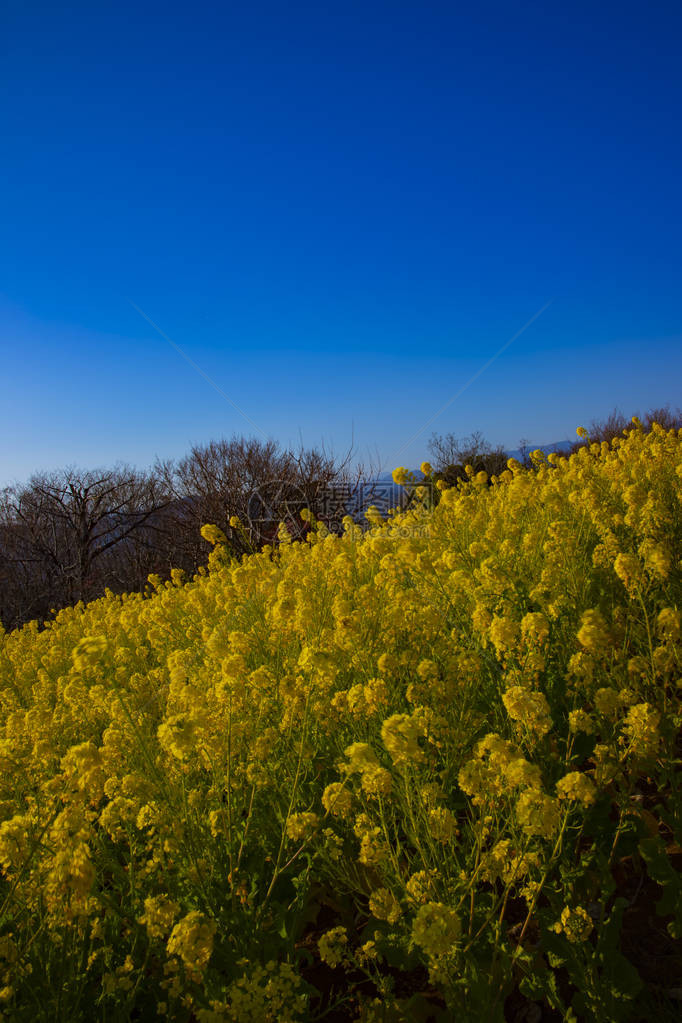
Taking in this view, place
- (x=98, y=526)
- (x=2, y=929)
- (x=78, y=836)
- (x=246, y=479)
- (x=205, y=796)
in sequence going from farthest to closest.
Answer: (x=98, y=526) < (x=246, y=479) < (x=205, y=796) < (x=2, y=929) < (x=78, y=836)

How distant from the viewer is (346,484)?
1850 cm

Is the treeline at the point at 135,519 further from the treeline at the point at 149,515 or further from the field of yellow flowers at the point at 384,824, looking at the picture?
the field of yellow flowers at the point at 384,824

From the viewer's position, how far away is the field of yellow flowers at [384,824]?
1.67 metres

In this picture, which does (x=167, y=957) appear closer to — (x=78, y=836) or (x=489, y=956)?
(x=78, y=836)

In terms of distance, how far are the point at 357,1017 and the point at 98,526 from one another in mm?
25073

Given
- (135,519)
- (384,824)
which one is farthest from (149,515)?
(384,824)

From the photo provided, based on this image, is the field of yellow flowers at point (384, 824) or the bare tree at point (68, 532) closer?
the field of yellow flowers at point (384, 824)

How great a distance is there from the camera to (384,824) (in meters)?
1.79

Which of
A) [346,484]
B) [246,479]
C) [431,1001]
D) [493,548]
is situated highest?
[246,479]

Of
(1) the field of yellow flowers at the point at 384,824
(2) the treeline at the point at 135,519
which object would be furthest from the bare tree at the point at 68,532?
(1) the field of yellow flowers at the point at 384,824

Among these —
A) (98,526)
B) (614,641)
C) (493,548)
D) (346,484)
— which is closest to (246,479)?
(346,484)

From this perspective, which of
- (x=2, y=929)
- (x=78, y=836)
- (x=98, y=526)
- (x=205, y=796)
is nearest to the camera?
(x=78, y=836)

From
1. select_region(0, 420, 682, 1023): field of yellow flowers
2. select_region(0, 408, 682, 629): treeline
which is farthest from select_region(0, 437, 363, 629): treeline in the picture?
select_region(0, 420, 682, 1023): field of yellow flowers

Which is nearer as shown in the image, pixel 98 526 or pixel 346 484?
pixel 346 484
